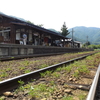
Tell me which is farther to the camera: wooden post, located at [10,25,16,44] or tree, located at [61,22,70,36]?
tree, located at [61,22,70,36]

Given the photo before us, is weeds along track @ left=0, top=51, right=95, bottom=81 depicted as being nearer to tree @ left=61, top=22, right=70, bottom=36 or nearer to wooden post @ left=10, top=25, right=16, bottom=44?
wooden post @ left=10, top=25, right=16, bottom=44

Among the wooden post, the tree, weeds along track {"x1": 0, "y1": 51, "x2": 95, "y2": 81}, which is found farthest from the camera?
the tree

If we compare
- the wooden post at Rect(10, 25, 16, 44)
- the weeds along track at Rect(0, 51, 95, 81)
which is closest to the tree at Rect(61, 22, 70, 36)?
the wooden post at Rect(10, 25, 16, 44)

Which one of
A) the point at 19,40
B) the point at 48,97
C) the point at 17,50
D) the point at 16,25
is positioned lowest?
the point at 48,97

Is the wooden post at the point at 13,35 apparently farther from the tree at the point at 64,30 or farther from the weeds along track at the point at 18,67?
the tree at the point at 64,30

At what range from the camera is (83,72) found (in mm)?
4340

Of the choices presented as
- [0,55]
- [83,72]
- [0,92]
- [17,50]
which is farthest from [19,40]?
[0,92]

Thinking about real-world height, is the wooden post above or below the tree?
below

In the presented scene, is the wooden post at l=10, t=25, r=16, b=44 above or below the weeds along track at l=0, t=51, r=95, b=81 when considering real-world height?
above

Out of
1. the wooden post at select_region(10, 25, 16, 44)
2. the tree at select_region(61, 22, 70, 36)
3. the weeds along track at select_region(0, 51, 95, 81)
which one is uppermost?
the tree at select_region(61, 22, 70, 36)

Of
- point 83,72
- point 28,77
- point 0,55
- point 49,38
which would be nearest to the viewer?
point 28,77

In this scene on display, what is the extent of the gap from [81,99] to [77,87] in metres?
0.65

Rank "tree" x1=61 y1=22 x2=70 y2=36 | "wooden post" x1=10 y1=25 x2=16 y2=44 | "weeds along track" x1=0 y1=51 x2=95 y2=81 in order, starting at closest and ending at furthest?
"weeds along track" x1=0 y1=51 x2=95 y2=81 → "wooden post" x1=10 y1=25 x2=16 y2=44 → "tree" x1=61 y1=22 x2=70 y2=36

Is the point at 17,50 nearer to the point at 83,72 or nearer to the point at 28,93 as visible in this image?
the point at 83,72
